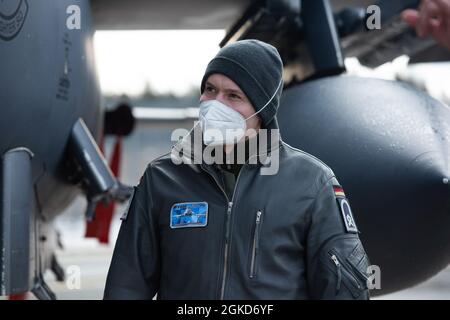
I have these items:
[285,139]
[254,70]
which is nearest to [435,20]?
[285,139]

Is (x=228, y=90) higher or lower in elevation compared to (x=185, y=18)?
lower

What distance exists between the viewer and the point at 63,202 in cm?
443

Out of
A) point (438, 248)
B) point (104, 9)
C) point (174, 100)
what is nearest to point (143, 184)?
point (438, 248)

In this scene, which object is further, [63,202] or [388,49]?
[388,49]

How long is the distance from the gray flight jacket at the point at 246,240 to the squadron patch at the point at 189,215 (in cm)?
1

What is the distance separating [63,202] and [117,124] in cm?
191

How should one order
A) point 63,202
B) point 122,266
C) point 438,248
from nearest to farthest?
Result: point 122,266 → point 438,248 → point 63,202

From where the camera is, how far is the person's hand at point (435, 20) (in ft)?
10.1

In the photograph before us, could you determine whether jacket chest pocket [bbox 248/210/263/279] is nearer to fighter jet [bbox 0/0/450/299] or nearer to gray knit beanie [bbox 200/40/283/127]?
gray knit beanie [bbox 200/40/283/127]

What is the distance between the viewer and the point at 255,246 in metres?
1.96

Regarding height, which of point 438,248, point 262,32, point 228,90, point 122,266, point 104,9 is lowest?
point 122,266

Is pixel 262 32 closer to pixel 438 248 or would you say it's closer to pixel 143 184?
pixel 438 248

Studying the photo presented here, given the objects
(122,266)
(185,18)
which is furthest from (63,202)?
(122,266)
